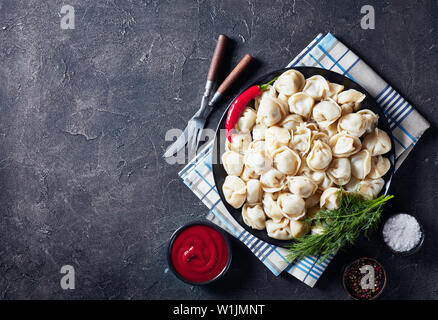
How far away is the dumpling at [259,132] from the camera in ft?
6.97

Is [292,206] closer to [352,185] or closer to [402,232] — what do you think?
[352,185]

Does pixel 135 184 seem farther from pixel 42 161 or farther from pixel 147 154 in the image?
pixel 42 161

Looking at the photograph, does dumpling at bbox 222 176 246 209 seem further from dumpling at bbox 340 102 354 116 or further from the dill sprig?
dumpling at bbox 340 102 354 116

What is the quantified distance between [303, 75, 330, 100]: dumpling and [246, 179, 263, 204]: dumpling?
55 cm

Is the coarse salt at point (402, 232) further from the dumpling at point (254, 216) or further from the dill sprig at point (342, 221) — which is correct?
the dumpling at point (254, 216)

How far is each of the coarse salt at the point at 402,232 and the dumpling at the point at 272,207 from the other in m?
0.62

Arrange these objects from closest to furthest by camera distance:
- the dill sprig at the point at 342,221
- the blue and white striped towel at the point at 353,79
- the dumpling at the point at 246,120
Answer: the dill sprig at the point at 342,221, the dumpling at the point at 246,120, the blue and white striped towel at the point at 353,79

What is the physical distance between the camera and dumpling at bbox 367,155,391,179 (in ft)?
6.87

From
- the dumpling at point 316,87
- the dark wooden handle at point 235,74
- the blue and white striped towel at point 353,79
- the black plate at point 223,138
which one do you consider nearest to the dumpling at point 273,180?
the black plate at point 223,138

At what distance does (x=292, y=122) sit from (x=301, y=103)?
111 mm

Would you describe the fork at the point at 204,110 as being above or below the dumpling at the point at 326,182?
above

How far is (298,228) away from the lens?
81.9 inches

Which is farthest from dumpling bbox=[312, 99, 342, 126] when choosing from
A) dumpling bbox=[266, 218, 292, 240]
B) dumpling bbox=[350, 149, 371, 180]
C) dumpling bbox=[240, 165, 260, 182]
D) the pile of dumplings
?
dumpling bbox=[266, 218, 292, 240]
